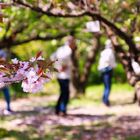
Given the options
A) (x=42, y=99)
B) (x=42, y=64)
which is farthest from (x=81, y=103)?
(x=42, y=64)

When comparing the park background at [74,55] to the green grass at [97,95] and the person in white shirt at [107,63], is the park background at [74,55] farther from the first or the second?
the person in white shirt at [107,63]

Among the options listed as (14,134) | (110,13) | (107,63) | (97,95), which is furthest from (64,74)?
(97,95)

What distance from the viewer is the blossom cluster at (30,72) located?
4230 mm

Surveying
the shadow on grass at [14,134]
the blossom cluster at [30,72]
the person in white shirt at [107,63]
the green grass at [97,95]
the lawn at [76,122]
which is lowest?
the green grass at [97,95]

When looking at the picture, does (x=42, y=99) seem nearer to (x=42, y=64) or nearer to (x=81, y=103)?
(x=81, y=103)

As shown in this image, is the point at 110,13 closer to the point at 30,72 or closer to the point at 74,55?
the point at 30,72

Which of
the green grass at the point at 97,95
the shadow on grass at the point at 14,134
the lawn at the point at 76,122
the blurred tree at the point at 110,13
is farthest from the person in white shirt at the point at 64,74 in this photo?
the green grass at the point at 97,95

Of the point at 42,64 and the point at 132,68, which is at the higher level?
the point at 42,64

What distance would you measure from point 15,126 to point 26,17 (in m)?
2.72

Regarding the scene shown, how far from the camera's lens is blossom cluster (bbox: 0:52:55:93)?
4.23 metres

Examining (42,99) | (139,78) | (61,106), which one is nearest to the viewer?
(139,78)

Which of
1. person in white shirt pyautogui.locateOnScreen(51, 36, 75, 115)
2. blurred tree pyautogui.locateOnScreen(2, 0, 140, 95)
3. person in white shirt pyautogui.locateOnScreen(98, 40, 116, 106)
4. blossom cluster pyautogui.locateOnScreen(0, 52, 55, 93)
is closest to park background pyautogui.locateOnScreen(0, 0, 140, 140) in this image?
blurred tree pyautogui.locateOnScreen(2, 0, 140, 95)

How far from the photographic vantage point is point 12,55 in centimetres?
2533

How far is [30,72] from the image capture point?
420 cm
